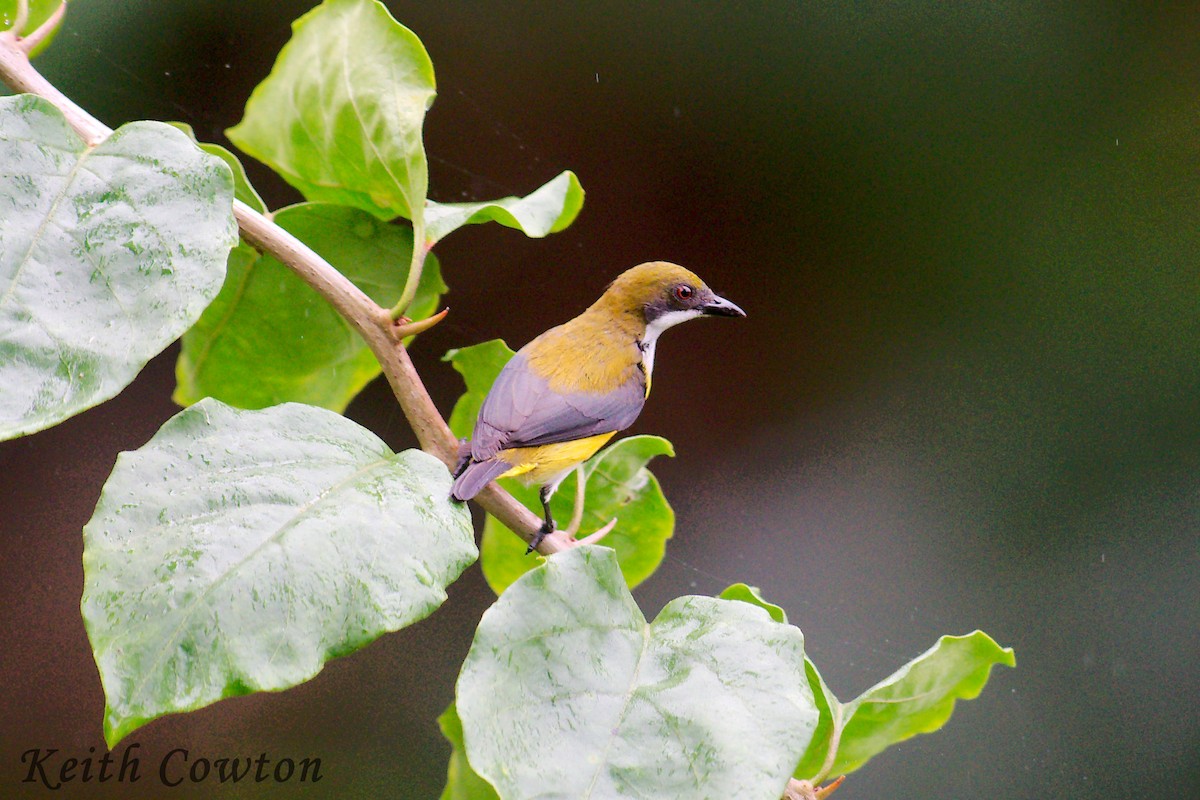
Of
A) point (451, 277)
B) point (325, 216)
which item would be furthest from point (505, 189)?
point (325, 216)

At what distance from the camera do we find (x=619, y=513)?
583mm

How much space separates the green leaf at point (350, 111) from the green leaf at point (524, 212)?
0.01m

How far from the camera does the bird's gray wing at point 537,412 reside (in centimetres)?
50

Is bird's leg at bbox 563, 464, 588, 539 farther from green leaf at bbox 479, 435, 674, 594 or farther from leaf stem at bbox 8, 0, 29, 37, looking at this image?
leaf stem at bbox 8, 0, 29, 37

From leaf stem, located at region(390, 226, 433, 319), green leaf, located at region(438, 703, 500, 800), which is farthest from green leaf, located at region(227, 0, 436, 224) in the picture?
green leaf, located at region(438, 703, 500, 800)

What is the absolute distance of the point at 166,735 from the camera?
0.96 m

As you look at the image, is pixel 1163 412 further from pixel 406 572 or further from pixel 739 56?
pixel 406 572

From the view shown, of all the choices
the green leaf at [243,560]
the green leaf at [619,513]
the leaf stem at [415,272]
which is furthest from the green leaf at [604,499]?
the green leaf at [243,560]

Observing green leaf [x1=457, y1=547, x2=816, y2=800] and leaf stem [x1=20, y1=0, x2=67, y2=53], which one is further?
leaf stem [x1=20, y1=0, x2=67, y2=53]

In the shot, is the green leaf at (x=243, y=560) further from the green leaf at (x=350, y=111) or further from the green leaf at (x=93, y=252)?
the green leaf at (x=350, y=111)

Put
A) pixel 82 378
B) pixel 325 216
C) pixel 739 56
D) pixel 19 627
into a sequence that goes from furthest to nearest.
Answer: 1. pixel 739 56
2. pixel 19 627
3. pixel 325 216
4. pixel 82 378

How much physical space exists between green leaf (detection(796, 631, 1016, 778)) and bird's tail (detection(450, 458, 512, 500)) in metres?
0.20

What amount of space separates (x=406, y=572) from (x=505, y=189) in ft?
2.63

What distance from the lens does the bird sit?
49cm
